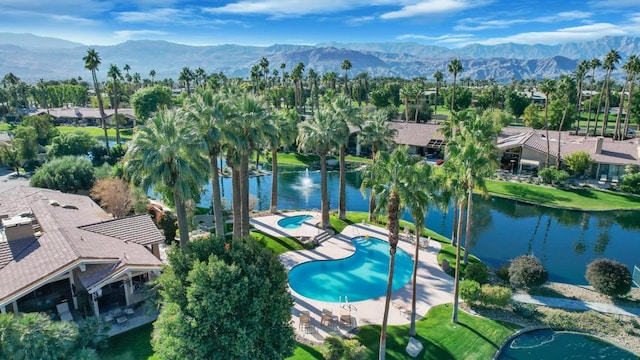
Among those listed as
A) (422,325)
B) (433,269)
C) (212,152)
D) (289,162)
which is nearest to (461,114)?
(433,269)

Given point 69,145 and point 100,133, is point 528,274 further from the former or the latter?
point 100,133

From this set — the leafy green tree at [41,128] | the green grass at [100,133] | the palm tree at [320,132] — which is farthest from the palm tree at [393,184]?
the green grass at [100,133]

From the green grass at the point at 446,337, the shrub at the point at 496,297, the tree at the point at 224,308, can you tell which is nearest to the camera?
the tree at the point at 224,308

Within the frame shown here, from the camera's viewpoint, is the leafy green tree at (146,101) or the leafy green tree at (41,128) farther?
the leafy green tree at (146,101)

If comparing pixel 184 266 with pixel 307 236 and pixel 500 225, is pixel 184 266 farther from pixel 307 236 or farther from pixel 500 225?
pixel 500 225

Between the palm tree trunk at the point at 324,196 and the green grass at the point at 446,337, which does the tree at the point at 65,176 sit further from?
the green grass at the point at 446,337

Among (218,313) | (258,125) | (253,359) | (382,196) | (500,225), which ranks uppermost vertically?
(258,125)

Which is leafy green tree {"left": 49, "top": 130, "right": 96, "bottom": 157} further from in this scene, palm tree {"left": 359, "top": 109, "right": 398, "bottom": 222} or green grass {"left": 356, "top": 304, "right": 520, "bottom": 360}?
green grass {"left": 356, "top": 304, "right": 520, "bottom": 360}
